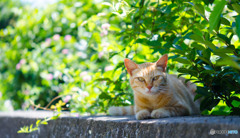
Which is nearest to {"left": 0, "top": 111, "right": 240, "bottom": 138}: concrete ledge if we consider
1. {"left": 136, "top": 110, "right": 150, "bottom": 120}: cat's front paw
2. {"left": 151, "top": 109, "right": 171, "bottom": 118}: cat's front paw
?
Answer: {"left": 136, "top": 110, "right": 150, "bottom": 120}: cat's front paw

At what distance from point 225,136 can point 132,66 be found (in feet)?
3.76

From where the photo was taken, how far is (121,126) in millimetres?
1605

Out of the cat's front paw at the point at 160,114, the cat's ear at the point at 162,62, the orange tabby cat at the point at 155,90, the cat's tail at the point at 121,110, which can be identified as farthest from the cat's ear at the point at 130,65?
the cat's front paw at the point at 160,114

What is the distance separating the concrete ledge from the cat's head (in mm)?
261

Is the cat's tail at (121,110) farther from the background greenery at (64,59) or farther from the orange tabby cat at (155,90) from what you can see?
the orange tabby cat at (155,90)

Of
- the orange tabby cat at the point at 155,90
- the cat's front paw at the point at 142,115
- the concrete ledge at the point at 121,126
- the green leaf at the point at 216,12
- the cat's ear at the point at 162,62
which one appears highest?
the green leaf at the point at 216,12

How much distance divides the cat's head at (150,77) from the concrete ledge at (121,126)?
261mm

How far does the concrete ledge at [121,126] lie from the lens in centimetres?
119

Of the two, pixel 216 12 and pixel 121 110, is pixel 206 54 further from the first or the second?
pixel 121 110

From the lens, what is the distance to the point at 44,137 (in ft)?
7.29

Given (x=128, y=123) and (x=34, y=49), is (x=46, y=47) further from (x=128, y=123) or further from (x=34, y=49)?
(x=128, y=123)

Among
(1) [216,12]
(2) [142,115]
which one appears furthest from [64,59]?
(1) [216,12]

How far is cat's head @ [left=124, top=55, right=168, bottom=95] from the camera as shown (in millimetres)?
1990

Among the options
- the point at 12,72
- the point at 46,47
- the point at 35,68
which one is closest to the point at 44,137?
the point at 35,68
